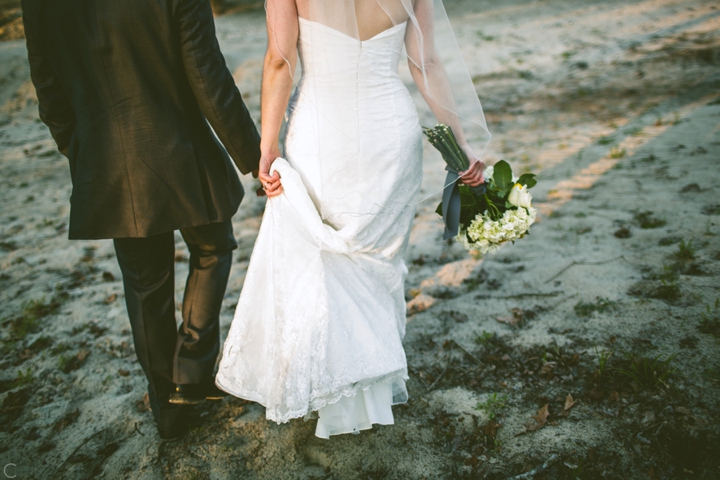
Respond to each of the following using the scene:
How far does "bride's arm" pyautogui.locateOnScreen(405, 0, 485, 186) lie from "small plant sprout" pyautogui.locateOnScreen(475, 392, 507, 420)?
1.22 m

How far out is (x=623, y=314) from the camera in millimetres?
3018

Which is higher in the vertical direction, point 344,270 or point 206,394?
point 344,270

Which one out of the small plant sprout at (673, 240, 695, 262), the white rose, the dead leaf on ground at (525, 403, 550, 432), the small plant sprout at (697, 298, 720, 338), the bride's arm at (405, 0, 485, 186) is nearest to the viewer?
the bride's arm at (405, 0, 485, 186)

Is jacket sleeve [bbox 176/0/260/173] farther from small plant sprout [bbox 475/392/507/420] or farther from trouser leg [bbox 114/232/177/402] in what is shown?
small plant sprout [bbox 475/392/507/420]

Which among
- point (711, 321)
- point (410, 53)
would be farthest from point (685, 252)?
point (410, 53)

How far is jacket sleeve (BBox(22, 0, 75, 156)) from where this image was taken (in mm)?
2014

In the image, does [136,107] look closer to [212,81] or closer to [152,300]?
[212,81]

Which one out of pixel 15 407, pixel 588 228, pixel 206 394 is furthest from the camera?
pixel 588 228

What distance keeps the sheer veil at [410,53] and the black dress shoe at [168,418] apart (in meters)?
1.50

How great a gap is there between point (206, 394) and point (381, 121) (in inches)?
71.2

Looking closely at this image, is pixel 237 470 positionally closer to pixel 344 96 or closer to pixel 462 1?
pixel 344 96

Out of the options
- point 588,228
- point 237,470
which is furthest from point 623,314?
point 237,470

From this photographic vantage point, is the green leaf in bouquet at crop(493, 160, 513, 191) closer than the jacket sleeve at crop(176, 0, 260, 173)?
No

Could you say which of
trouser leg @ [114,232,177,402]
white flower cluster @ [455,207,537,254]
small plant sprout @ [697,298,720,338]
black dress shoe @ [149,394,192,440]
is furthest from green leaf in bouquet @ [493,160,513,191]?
black dress shoe @ [149,394,192,440]
